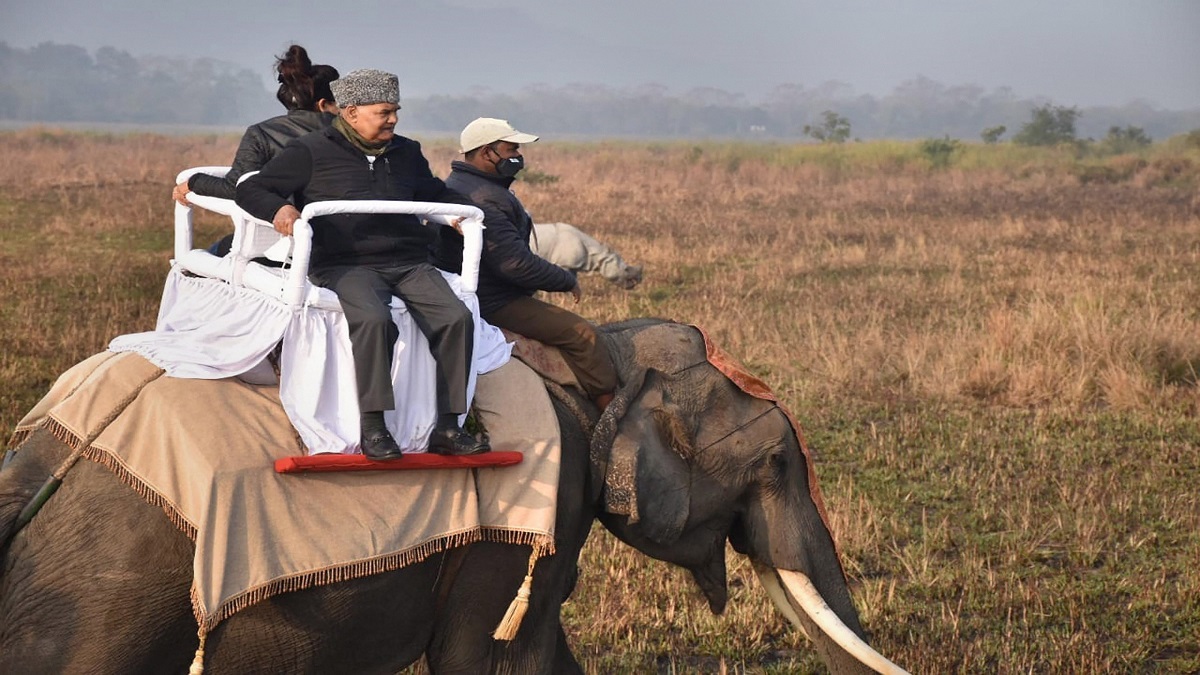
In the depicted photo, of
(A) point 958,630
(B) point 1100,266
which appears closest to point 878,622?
(A) point 958,630

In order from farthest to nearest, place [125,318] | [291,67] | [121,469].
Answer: [125,318], [291,67], [121,469]

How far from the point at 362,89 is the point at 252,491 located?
4.92 ft

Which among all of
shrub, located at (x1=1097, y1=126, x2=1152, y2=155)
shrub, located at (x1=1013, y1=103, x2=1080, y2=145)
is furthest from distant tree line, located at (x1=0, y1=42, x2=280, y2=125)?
shrub, located at (x1=1097, y1=126, x2=1152, y2=155)

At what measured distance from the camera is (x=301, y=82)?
6.45 m

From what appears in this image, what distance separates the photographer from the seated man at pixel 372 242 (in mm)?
4641

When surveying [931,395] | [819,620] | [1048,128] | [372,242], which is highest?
[372,242]

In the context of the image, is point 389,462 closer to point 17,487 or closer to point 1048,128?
point 17,487

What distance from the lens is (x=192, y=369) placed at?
452 centimetres

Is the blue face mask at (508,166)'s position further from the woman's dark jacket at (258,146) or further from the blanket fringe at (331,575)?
the blanket fringe at (331,575)

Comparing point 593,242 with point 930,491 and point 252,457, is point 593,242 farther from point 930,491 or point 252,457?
point 252,457

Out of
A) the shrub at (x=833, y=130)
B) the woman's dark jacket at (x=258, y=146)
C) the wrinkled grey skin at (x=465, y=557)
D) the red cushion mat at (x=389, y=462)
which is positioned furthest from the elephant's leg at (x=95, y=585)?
the shrub at (x=833, y=130)

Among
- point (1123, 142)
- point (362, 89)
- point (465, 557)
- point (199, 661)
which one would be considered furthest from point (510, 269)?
point (1123, 142)

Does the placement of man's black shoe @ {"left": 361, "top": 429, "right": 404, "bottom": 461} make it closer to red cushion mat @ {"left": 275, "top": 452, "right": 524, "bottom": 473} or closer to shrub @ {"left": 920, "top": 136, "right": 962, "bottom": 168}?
red cushion mat @ {"left": 275, "top": 452, "right": 524, "bottom": 473}

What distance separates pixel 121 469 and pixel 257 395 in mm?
514
